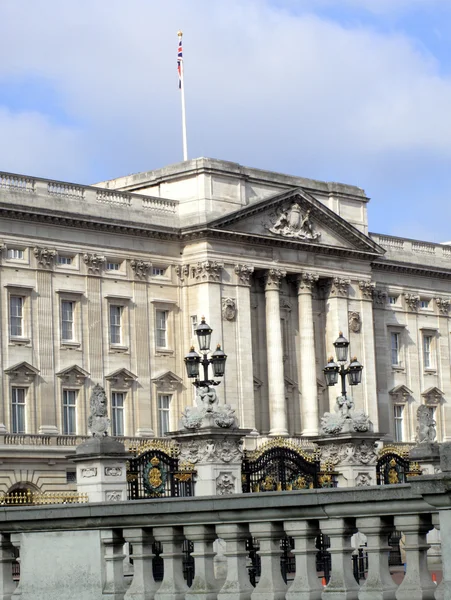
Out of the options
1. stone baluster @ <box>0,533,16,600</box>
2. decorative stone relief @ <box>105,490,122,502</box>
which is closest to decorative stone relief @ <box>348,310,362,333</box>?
decorative stone relief @ <box>105,490,122,502</box>

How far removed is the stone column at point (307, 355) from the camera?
79688 mm

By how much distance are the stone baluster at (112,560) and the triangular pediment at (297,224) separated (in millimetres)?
57706

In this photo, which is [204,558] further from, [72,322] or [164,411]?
[164,411]

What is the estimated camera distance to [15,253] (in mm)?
69000

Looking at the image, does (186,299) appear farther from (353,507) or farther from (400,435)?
(353,507)

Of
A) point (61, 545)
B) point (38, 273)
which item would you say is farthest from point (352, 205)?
point (61, 545)

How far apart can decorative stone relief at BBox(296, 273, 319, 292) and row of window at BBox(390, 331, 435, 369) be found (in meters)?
10.2

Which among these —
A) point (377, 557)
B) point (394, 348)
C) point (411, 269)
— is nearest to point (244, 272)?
point (394, 348)

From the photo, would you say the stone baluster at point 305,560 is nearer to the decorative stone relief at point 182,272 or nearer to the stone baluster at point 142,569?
the stone baluster at point 142,569

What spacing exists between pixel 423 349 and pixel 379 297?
5374 mm

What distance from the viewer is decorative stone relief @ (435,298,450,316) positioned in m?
93.7

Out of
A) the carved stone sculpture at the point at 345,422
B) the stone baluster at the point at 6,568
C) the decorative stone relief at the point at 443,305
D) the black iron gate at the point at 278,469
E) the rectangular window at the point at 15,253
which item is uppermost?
the rectangular window at the point at 15,253

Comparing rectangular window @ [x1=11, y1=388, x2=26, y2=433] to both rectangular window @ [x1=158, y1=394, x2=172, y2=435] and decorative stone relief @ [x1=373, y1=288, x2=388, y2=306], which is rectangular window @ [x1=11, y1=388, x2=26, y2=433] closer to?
rectangular window @ [x1=158, y1=394, x2=172, y2=435]

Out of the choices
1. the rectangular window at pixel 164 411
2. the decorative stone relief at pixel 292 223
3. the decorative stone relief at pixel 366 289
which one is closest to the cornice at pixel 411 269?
the decorative stone relief at pixel 366 289
